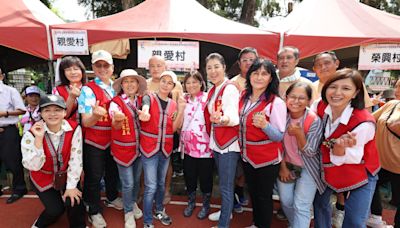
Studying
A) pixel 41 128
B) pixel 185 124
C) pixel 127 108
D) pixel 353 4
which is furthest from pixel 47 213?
pixel 353 4

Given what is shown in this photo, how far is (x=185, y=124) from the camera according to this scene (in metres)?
2.75

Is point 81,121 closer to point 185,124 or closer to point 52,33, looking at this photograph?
point 185,124

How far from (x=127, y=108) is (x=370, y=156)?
2.04 m

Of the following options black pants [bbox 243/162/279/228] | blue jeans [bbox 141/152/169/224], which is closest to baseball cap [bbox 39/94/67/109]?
blue jeans [bbox 141/152/169/224]

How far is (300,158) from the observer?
2.26m

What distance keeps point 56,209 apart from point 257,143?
204cm

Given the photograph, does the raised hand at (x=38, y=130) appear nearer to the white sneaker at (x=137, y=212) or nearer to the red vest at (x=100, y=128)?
the red vest at (x=100, y=128)

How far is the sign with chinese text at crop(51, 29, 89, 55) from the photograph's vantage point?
138 inches

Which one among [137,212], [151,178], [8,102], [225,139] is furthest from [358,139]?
[8,102]

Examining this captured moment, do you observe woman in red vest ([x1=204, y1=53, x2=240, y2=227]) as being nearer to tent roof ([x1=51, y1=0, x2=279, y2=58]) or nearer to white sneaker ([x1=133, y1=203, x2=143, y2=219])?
white sneaker ([x1=133, y1=203, x2=143, y2=219])

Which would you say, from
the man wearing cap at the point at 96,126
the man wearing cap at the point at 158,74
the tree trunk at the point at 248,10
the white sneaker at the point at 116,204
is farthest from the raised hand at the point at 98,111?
the tree trunk at the point at 248,10

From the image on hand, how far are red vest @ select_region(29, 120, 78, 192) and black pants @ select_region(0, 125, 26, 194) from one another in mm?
1142

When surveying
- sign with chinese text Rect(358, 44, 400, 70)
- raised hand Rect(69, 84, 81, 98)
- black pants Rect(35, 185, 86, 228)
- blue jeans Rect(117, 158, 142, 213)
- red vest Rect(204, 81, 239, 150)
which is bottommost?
black pants Rect(35, 185, 86, 228)

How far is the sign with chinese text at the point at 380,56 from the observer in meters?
3.71
